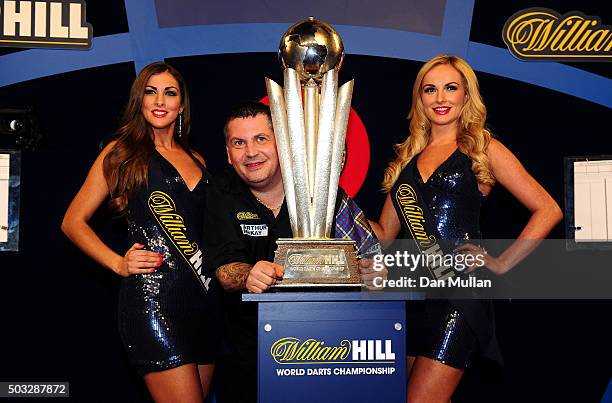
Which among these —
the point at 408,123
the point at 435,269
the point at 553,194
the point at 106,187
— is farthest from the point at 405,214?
the point at 106,187

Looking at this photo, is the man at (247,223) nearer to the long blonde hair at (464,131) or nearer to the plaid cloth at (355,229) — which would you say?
the plaid cloth at (355,229)

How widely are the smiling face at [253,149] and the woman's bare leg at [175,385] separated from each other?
800 millimetres

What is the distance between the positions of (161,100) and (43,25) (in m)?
0.85

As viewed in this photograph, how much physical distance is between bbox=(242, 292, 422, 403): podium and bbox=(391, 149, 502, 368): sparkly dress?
94 cm

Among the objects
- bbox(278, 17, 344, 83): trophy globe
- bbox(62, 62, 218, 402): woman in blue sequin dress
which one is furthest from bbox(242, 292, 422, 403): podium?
bbox(62, 62, 218, 402): woman in blue sequin dress

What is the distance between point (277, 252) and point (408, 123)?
1.61m

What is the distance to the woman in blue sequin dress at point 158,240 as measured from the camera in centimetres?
299

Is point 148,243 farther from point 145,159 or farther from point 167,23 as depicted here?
point 167,23

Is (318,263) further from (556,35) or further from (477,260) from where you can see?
(556,35)

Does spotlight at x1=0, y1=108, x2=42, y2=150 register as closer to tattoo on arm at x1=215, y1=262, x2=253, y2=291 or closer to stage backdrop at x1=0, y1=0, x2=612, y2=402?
stage backdrop at x1=0, y1=0, x2=612, y2=402

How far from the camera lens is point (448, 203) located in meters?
3.11

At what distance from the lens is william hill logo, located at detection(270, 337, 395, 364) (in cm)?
209

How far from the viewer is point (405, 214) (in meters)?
3.21

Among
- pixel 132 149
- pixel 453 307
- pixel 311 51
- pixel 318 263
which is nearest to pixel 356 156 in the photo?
pixel 453 307
